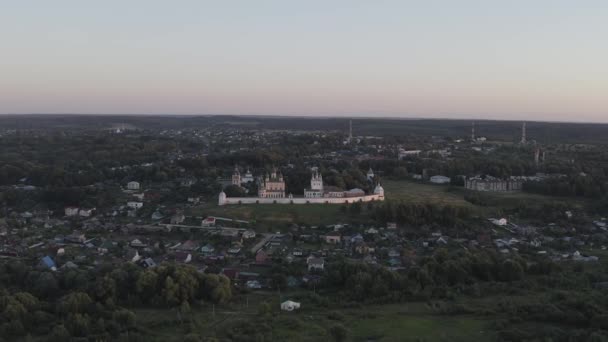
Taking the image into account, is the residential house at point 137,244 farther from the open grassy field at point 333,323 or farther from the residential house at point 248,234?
the open grassy field at point 333,323

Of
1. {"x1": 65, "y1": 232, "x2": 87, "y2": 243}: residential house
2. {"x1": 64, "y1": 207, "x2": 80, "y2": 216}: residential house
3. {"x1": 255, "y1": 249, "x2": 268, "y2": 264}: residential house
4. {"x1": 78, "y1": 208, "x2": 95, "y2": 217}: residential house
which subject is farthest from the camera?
{"x1": 64, "y1": 207, "x2": 80, "y2": 216}: residential house

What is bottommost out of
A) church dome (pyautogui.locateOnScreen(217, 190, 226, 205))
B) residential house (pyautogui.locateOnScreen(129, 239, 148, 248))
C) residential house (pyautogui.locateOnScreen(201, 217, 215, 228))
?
residential house (pyautogui.locateOnScreen(129, 239, 148, 248))

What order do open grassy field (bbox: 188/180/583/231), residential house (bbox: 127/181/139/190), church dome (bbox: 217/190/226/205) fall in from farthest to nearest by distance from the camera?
residential house (bbox: 127/181/139/190) < church dome (bbox: 217/190/226/205) < open grassy field (bbox: 188/180/583/231)

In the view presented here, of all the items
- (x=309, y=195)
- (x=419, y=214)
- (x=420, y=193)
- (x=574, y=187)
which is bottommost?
(x=420, y=193)

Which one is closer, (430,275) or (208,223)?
(430,275)

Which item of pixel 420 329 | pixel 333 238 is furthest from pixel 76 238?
pixel 420 329

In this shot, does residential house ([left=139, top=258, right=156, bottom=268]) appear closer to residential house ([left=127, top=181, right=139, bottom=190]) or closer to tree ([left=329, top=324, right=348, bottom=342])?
tree ([left=329, top=324, right=348, bottom=342])

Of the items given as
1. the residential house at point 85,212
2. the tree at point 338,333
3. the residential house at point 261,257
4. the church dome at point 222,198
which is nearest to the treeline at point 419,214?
the residential house at point 261,257

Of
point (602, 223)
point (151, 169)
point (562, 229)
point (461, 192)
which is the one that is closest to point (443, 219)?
point (562, 229)

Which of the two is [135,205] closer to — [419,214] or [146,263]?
[146,263]

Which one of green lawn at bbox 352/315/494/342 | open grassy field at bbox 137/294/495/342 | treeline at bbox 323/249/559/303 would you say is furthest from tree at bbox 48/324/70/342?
treeline at bbox 323/249/559/303
